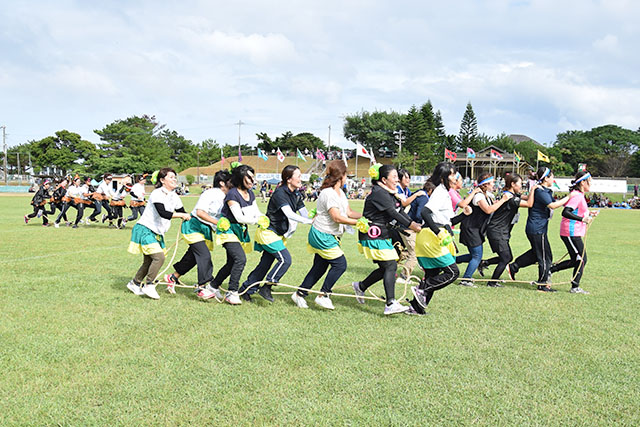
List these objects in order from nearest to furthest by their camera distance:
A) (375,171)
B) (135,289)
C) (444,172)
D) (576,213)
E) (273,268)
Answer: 1. (375,171)
2. (444,172)
3. (273,268)
4. (135,289)
5. (576,213)

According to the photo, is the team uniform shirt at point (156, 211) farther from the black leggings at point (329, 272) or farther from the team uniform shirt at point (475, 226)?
the team uniform shirt at point (475, 226)

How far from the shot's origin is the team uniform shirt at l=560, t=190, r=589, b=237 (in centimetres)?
762

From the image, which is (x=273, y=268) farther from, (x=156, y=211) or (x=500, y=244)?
(x=500, y=244)

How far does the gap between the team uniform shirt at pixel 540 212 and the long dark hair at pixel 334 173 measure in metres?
3.70

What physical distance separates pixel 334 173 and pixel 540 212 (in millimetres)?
3903

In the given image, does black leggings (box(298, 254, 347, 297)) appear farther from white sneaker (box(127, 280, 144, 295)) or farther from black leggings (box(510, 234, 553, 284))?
black leggings (box(510, 234, 553, 284))

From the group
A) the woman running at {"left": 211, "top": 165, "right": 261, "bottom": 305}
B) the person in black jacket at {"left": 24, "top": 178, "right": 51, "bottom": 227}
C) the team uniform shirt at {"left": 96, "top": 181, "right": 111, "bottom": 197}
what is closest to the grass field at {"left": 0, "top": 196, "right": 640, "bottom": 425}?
the woman running at {"left": 211, "top": 165, "right": 261, "bottom": 305}

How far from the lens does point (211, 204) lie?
6641 mm

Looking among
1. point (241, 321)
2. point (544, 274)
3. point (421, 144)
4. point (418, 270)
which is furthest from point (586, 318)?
point (421, 144)

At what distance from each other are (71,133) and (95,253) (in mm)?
81497

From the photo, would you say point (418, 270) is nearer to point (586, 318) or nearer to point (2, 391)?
point (586, 318)

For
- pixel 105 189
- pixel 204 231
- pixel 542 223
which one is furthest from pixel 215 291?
pixel 105 189

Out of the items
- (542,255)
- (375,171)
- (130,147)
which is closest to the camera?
(375,171)

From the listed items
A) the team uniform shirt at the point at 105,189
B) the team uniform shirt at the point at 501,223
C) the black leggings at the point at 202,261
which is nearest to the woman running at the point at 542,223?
the team uniform shirt at the point at 501,223
